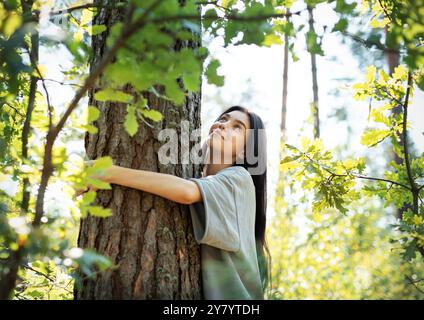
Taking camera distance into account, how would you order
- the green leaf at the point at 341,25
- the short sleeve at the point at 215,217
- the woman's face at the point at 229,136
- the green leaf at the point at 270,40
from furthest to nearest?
the woman's face at the point at 229,136 → the short sleeve at the point at 215,217 → the green leaf at the point at 341,25 → the green leaf at the point at 270,40

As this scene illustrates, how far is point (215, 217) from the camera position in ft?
5.77

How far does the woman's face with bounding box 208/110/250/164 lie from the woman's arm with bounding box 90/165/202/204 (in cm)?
53

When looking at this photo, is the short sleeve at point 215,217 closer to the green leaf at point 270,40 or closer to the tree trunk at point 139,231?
the tree trunk at point 139,231

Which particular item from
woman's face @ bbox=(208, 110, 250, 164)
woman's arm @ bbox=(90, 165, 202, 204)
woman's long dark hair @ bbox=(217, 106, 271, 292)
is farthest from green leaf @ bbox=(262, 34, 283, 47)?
woman's long dark hair @ bbox=(217, 106, 271, 292)

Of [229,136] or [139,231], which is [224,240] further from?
[229,136]

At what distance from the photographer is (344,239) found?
346 inches

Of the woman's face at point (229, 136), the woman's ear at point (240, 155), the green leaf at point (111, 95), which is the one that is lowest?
the green leaf at point (111, 95)

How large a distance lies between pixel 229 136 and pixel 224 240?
2.17 ft

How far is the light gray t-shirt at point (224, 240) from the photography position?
5.74 ft

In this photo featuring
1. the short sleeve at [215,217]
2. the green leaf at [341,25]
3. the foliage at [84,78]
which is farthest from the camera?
the short sleeve at [215,217]

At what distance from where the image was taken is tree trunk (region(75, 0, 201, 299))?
1616 mm

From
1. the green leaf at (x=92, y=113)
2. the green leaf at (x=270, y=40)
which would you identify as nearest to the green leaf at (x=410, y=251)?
the green leaf at (x=270, y=40)

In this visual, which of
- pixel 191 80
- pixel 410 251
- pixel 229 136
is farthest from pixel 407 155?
pixel 191 80

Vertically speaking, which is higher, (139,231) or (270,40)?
(270,40)
